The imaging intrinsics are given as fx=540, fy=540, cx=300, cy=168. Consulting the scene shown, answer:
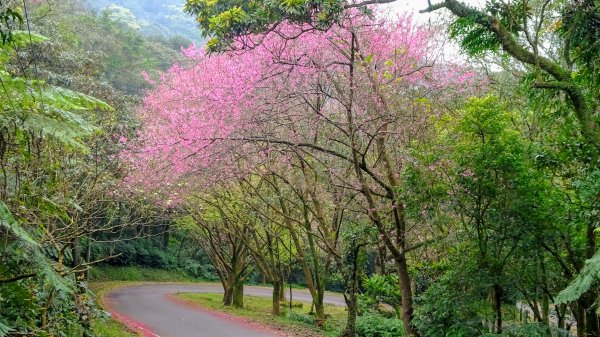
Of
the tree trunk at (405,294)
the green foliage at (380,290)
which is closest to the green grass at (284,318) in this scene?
the green foliage at (380,290)

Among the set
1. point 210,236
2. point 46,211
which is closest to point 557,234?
point 46,211

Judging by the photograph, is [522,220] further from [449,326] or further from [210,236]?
[210,236]

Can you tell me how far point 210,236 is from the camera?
23.1 metres

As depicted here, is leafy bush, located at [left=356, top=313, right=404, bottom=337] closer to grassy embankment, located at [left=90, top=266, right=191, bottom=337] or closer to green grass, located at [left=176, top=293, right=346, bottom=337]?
green grass, located at [left=176, top=293, right=346, bottom=337]

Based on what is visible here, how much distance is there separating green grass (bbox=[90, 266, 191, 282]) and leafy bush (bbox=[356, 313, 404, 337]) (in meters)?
22.8

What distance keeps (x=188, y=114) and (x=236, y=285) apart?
37.0 ft

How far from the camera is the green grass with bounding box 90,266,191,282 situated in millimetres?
34688

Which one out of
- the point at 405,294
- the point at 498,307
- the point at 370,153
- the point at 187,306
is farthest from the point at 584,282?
the point at 187,306

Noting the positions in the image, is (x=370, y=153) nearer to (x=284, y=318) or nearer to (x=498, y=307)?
(x=498, y=307)

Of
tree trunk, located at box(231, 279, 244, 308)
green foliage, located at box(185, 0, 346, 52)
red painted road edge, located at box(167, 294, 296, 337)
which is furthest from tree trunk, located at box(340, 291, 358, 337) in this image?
tree trunk, located at box(231, 279, 244, 308)

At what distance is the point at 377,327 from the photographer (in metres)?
14.8

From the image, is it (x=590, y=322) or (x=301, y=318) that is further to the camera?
(x=301, y=318)

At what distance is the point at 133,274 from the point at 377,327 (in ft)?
87.7

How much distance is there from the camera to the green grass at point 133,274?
34.7 metres
